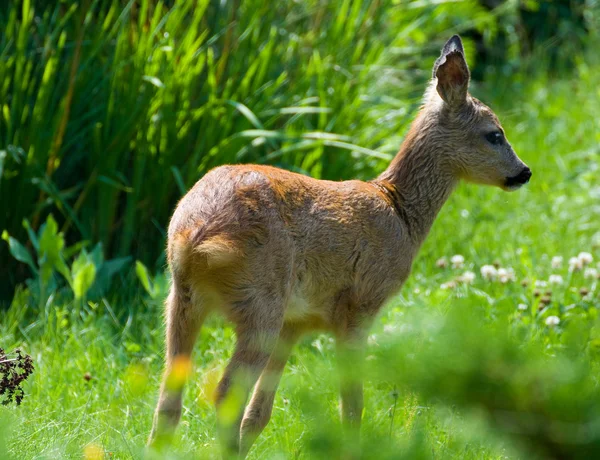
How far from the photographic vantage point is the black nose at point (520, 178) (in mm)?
4754

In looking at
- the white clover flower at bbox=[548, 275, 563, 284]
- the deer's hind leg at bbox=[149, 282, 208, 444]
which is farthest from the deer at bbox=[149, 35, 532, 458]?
the white clover flower at bbox=[548, 275, 563, 284]

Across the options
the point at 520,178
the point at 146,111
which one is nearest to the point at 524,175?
the point at 520,178

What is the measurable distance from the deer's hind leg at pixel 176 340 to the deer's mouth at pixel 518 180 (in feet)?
6.42

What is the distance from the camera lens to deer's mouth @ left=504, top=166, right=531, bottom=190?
476cm

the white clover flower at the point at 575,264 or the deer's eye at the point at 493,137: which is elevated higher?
the deer's eye at the point at 493,137

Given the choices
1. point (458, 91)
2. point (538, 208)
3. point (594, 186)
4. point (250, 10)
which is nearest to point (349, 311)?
point (458, 91)

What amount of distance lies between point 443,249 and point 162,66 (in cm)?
237

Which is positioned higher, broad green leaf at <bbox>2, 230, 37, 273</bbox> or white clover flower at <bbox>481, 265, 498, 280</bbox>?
white clover flower at <bbox>481, 265, 498, 280</bbox>

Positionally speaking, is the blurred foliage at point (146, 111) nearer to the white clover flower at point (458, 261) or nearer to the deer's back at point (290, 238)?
the white clover flower at point (458, 261)

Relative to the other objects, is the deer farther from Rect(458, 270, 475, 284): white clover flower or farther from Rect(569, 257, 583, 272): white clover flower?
Rect(569, 257, 583, 272): white clover flower

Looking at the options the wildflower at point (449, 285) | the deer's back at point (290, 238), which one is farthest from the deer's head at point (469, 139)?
the wildflower at point (449, 285)

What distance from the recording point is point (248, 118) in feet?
19.3

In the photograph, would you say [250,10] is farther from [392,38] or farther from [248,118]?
[392,38]

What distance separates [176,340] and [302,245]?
648 mm
